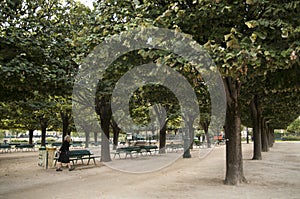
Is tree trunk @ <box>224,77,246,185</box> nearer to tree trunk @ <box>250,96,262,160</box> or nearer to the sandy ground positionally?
the sandy ground

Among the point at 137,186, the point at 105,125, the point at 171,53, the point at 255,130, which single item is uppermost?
the point at 171,53

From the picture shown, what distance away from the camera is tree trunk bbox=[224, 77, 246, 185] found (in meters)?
9.49

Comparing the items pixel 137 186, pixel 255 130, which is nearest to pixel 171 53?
pixel 137 186

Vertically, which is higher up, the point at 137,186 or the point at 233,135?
the point at 233,135

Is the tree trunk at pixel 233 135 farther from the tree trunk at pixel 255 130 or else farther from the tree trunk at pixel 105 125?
the tree trunk at pixel 255 130

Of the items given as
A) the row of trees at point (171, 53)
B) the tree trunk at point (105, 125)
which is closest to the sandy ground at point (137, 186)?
the row of trees at point (171, 53)

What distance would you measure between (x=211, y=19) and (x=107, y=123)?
10.5 metres

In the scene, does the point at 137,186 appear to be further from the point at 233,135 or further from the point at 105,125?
the point at 105,125

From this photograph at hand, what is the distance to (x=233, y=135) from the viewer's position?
963 cm

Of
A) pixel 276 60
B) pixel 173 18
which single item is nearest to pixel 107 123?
pixel 173 18

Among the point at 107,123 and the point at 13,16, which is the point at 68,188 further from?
the point at 107,123

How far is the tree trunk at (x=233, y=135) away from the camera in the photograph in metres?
9.49

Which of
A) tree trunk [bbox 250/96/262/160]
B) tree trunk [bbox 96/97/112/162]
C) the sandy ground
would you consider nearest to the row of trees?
the sandy ground

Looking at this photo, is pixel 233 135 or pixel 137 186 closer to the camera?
pixel 137 186
